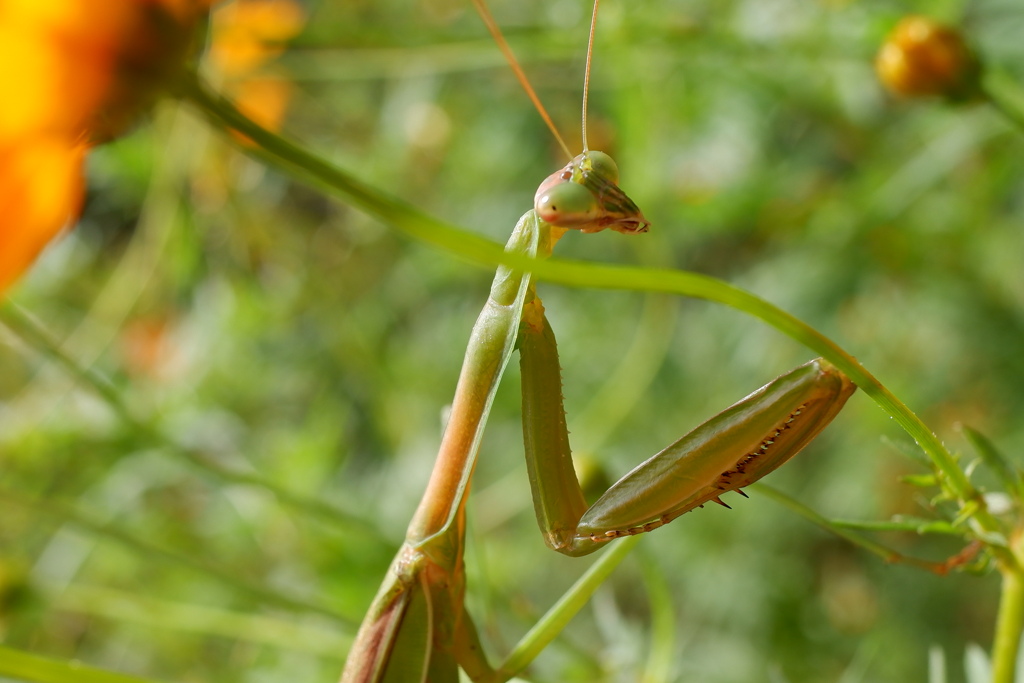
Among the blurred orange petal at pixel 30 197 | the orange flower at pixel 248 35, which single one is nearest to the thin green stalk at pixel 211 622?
the orange flower at pixel 248 35

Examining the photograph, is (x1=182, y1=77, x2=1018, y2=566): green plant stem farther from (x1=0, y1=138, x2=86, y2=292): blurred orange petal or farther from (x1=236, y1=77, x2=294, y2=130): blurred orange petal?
(x1=236, y1=77, x2=294, y2=130): blurred orange petal

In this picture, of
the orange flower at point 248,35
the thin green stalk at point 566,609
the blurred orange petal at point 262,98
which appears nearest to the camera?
the thin green stalk at point 566,609

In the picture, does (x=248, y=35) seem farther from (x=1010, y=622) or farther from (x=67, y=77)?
(x=1010, y=622)

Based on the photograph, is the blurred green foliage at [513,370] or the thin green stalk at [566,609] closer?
the thin green stalk at [566,609]

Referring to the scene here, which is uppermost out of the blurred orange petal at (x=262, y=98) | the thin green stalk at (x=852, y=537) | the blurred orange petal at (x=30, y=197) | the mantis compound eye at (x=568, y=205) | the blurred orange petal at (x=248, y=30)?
the blurred orange petal at (x=262, y=98)

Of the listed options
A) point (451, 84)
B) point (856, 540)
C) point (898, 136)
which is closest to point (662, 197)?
point (898, 136)

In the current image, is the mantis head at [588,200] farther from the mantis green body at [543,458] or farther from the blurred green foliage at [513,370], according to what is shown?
the blurred green foliage at [513,370]

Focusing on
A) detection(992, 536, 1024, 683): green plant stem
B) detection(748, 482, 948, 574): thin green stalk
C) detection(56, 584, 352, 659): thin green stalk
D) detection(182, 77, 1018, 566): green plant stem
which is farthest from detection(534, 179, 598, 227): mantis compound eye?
detection(56, 584, 352, 659): thin green stalk

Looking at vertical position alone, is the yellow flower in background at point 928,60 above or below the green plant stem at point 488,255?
above
